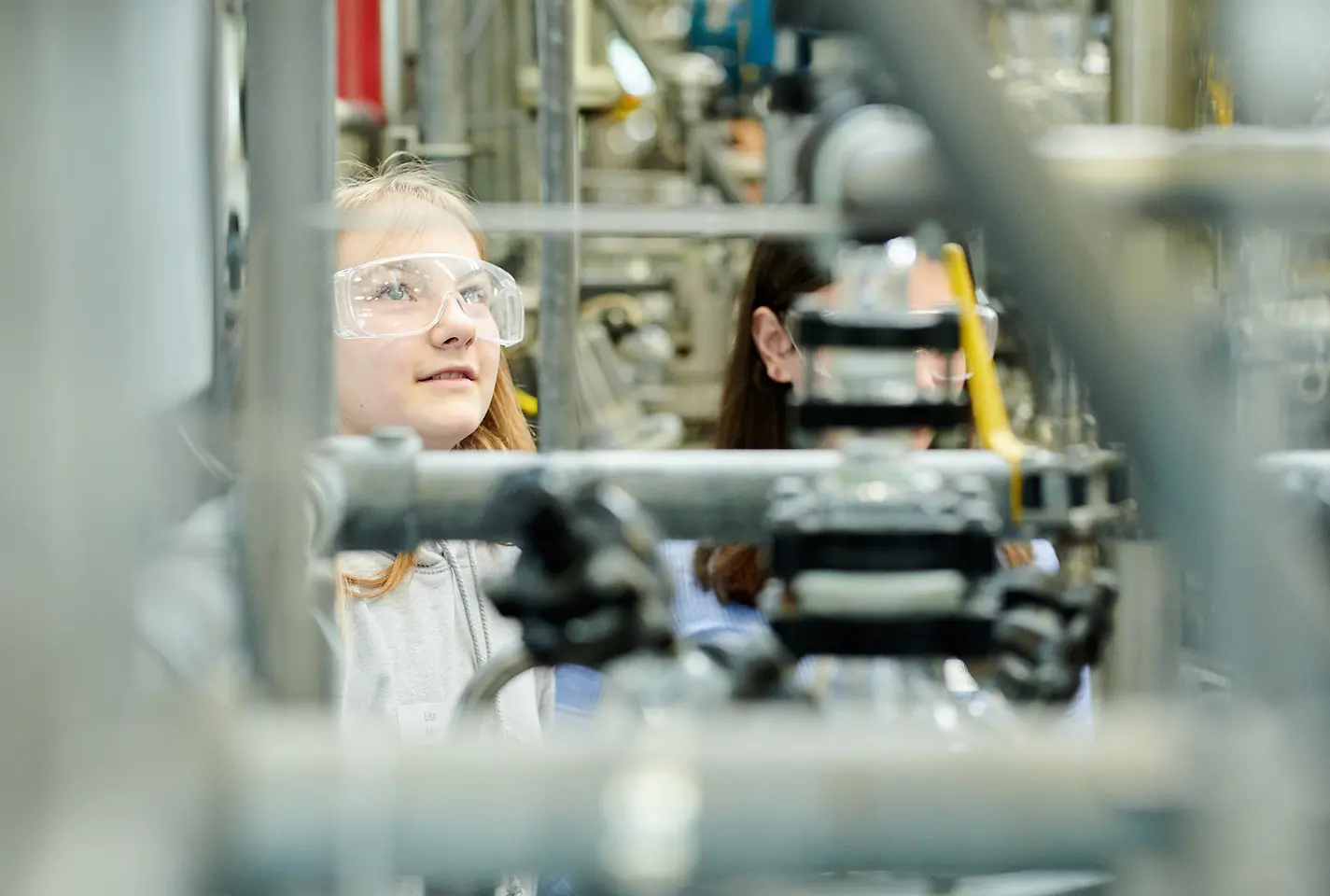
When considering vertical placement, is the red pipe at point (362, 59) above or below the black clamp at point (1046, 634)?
above

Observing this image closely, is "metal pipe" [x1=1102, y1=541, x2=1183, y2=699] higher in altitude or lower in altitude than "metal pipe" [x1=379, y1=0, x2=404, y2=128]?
lower

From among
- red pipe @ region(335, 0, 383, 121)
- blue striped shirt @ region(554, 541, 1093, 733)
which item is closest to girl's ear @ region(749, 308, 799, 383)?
blue striped shirt @ region(554, 541, 1093, 733)

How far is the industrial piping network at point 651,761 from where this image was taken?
0.35m

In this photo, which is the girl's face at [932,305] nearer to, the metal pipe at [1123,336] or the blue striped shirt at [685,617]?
the metal pipe at [1123,336]

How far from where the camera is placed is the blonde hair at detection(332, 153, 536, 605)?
4.70ft

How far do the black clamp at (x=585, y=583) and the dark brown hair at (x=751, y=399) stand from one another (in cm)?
87

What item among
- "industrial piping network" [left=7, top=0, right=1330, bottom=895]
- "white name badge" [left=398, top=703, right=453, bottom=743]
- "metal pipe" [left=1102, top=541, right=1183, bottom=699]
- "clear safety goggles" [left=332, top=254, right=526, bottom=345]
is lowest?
"white name badge" [left=398, top=703, right=453, bottom=743]

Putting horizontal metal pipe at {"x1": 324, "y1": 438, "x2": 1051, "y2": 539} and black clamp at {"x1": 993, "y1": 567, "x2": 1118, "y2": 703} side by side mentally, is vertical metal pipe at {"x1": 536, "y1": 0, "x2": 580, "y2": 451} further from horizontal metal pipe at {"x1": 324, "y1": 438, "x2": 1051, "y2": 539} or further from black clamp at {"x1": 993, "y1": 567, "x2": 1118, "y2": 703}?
black clamp at {"x1": 993, "y1": 567, "x2": 1118, "y2": 703}

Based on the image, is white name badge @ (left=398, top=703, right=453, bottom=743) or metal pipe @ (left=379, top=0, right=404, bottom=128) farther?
metal pipe @ (left=379, top=0, right=404, bottom=128)

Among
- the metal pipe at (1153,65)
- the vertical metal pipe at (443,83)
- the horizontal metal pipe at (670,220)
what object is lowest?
the horizontal metal pipe at (670,220)

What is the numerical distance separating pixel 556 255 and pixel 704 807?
49 centimetres

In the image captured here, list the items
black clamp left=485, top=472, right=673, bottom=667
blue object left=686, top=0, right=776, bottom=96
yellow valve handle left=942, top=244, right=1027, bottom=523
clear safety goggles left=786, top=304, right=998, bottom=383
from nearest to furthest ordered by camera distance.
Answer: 1. black clamp left=485, top=472, right=673, bottom=667
2. clear safety goggles left=786, top=304, right=998, bottom=383
3. yellow valve handle left=942, top=244, right=1027, bottom=523
4. blue object left=686, top=0, right=776, bottom=96

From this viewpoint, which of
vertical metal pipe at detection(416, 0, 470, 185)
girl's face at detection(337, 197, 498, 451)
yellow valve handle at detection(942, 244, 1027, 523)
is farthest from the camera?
vertical metal pipe at detection(416, 0, 470, 185)

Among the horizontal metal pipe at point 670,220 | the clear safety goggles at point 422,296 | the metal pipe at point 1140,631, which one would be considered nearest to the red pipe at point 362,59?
the clear safety goggles at point 422,296
